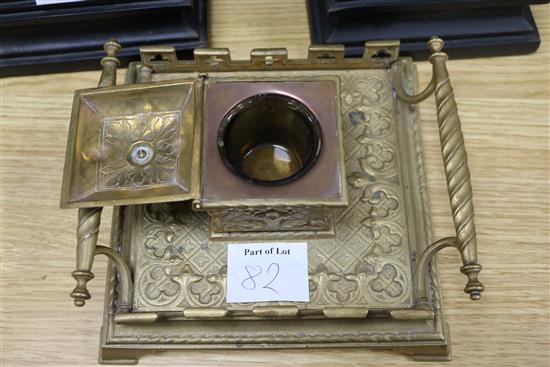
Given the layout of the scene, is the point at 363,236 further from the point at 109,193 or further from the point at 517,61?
the point at 517,61

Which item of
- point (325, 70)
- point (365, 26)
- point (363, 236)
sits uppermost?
point (365, 26)

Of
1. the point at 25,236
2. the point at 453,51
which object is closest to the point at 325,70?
the point at 453,51

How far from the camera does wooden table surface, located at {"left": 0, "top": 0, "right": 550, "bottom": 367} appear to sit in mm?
734

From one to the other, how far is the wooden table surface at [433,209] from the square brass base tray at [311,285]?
7 cm

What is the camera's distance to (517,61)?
2.96 ft

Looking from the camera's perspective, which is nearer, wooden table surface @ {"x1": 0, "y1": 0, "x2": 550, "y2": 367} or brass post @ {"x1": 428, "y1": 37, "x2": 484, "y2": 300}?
brass post @ {"x1": 428, "y1": 37, "x2": 484, "y2": 300}

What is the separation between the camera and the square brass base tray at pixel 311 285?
659 mm

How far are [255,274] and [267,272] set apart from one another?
0.6 inches

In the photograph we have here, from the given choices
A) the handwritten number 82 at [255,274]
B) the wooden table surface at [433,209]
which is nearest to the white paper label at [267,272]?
the handwritten number 82 at [255,274]

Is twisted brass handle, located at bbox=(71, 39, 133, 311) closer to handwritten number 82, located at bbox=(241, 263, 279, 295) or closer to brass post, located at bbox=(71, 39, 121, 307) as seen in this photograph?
brass post, located at bbox=(71, 39, 121, 307)

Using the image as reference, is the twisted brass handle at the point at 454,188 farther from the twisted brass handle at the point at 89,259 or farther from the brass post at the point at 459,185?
the twisted brass handle at the point at 89,259

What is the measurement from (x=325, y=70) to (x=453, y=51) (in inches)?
9.4

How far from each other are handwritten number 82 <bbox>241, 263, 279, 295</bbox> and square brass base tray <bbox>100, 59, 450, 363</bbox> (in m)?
0.02

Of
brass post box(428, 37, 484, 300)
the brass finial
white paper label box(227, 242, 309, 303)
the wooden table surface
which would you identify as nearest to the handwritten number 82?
white paper label box(227, 242, 309, 303)
